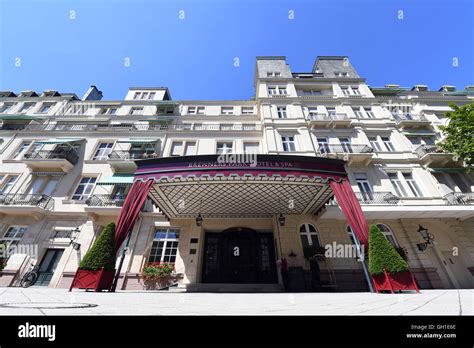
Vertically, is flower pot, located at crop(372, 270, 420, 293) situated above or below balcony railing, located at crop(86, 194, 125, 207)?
below

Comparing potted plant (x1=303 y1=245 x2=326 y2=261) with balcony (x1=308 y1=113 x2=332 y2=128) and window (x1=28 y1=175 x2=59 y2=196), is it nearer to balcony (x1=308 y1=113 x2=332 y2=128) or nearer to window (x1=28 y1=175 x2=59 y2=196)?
balcony (x1=308 y1=113 x2=332 y2=128)

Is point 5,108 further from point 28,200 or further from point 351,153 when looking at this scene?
point 351,153

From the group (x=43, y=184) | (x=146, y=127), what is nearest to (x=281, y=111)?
(x=146, y=127)

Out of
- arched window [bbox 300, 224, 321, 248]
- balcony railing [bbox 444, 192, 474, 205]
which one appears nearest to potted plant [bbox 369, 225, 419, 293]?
arched window [bbox 300, 224, 321, 248]

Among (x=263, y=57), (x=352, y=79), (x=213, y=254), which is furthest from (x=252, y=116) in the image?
(x=213, y=254)

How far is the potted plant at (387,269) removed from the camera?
6.55m

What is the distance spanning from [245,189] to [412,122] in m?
Result: 17.3

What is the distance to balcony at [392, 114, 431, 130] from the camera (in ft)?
56.9

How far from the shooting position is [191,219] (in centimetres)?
1371

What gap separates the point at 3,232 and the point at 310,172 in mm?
19779

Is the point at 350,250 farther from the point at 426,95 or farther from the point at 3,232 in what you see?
the point at 3,232

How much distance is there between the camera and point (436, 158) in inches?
577

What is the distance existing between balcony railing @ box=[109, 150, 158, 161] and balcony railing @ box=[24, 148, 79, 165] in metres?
3.23
